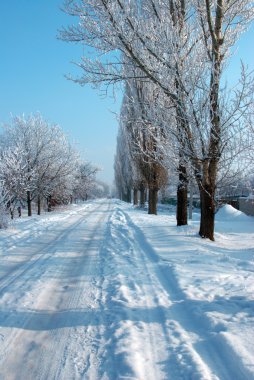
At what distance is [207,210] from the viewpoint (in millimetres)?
10859

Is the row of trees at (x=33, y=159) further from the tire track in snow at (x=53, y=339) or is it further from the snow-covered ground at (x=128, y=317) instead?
the tire track in snow at (x=53, y=339)

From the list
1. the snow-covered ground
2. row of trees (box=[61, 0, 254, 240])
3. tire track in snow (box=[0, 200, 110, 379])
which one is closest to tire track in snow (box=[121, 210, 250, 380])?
the snow-covered ground

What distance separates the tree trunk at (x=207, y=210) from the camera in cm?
1059

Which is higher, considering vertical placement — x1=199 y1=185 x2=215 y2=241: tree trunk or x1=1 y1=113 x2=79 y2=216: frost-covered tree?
Result: x1=1 y1=113 x2=79 y2=216: frost-covered tree

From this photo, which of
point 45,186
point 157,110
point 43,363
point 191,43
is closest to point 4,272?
point 43,363

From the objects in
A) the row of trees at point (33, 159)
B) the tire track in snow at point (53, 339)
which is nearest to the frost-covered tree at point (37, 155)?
the row of trees at point (33, 159)

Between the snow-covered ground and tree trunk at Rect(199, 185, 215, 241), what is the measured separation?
103 inches

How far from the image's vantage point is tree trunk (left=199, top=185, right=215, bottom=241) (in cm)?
1059

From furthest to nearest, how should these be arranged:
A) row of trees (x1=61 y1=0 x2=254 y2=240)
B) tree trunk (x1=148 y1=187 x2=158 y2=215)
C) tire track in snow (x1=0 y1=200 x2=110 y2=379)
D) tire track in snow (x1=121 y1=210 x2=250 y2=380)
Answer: tree trunk (x1=148 y1=187 x2=158 y2=215)
row of trees (x1=61 y1=0 x2=254 y2=240)
tire track in snow (x1=0 y1=200 x2=110 y2=379)
tire track in snow (x1=121 y1=210 x2=250 y2=380)

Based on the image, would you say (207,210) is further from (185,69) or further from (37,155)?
(37,155)

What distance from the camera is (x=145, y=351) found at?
3.36 m

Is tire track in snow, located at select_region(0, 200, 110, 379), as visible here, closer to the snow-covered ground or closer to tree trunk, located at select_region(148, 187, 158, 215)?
the snow-covered ground

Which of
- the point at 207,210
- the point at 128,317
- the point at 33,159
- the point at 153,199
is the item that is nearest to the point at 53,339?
the point at 128,317

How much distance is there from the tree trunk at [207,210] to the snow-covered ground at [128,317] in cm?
263
